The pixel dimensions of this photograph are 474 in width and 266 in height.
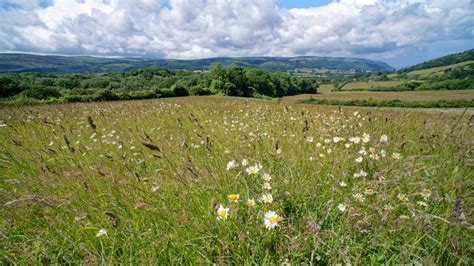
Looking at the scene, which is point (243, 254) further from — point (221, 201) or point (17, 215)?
point (17, 215)

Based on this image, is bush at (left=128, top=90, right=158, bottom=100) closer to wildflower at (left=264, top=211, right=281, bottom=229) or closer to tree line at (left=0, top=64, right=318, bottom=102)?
tree line at (left=0, top=64, right=318, bottom=102)

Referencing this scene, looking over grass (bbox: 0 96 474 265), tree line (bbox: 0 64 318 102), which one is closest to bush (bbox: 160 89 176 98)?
tree line (bbox: 0 64 318 102)

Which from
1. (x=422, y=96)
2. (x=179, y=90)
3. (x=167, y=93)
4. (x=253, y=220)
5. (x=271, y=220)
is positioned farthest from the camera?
(x=422, y=96)

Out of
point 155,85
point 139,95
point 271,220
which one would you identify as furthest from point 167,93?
point 271,220

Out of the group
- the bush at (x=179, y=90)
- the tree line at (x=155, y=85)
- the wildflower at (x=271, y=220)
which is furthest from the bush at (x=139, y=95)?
the wildflower at (x=271, y=220)

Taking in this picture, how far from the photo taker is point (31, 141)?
5207mm

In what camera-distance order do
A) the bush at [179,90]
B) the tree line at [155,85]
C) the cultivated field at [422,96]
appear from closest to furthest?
the tree line at [155,85], the bush at [179,90], the cultivated field at [422,96]

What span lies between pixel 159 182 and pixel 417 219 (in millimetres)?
2566

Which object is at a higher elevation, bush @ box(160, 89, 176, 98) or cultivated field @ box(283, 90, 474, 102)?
bush @ box(160, 89, 176, 98)

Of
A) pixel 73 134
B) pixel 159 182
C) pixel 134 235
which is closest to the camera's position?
pixel 134 235

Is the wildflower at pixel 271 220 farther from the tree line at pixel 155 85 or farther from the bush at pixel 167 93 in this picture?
the bush at pixel 167 93

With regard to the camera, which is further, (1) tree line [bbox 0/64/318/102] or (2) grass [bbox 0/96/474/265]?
(1) tree line [bbox 0/64/318/102]

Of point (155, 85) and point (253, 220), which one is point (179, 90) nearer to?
point (155, 85)

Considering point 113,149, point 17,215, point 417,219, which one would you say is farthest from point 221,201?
point 113,149
